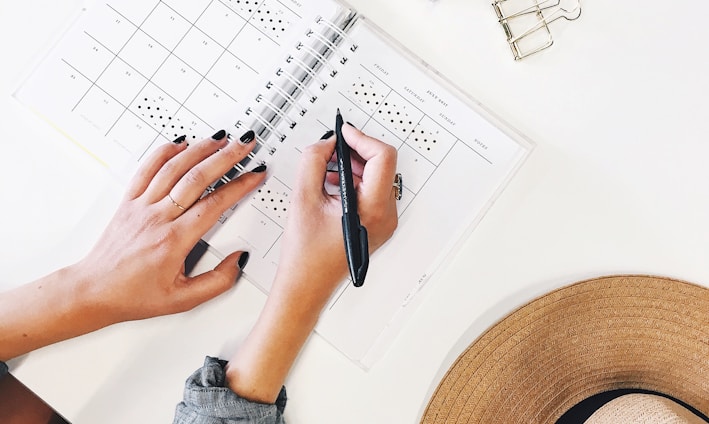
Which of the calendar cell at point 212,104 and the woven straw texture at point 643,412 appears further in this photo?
the calendar cell at point 212,104

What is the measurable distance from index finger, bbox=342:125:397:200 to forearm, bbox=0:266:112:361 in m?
0.33

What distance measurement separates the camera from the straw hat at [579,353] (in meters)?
0.73

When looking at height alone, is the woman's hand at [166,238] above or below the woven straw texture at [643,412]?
below

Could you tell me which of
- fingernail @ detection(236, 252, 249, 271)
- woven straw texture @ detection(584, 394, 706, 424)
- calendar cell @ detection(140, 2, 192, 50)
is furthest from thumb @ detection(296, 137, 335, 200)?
woven straw texture @ detection(584, 394, 706, 424)

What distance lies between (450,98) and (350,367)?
13.4 inches

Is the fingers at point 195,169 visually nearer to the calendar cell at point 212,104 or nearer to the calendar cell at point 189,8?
the calendar cell at point 212,104

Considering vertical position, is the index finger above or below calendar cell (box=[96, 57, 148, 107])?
above

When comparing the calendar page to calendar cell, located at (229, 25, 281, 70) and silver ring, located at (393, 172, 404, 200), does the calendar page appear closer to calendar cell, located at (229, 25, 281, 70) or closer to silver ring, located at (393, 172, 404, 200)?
calendar cell, located at (229, 25, 281, 70)

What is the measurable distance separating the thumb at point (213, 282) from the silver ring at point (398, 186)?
20 centimetres

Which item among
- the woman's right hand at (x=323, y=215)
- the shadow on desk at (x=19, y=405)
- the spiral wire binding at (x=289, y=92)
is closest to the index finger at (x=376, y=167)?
→ the woman's right hand at (x=323, y=215)

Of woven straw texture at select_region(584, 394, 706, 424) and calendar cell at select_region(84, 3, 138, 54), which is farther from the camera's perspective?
calendar cell at select_region(84, 3, 138, 54)

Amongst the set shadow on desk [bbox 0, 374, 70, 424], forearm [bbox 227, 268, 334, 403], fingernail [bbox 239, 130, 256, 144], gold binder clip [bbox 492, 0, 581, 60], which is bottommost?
shadow on desk [bbox 0, 374, 70, 424]

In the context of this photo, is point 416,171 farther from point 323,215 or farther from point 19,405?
point 19,405

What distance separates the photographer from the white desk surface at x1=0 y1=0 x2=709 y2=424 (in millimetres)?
727
